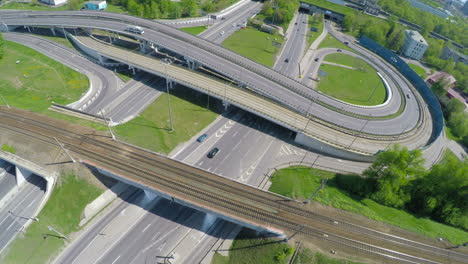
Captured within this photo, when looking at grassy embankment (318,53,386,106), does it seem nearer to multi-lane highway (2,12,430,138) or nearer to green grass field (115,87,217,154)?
multi-lane highway (2,12,430,138)

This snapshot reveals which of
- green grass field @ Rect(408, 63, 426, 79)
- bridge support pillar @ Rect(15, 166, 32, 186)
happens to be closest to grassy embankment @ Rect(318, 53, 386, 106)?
green grass field @ Rect(408, 63, 426, 79)

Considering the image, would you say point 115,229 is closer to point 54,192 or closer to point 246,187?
point 54,192

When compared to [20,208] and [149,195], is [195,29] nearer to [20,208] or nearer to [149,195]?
[149,195]

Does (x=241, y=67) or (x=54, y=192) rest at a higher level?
(x=241, y=67)

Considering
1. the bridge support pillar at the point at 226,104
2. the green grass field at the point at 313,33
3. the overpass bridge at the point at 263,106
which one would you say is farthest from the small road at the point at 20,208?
the green grass field at the point at 313,33

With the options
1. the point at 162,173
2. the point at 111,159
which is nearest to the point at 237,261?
the point at 162,173

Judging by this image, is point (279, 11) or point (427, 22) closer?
point (279, 11)

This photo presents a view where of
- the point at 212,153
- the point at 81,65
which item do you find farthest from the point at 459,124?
the point at 81,65
